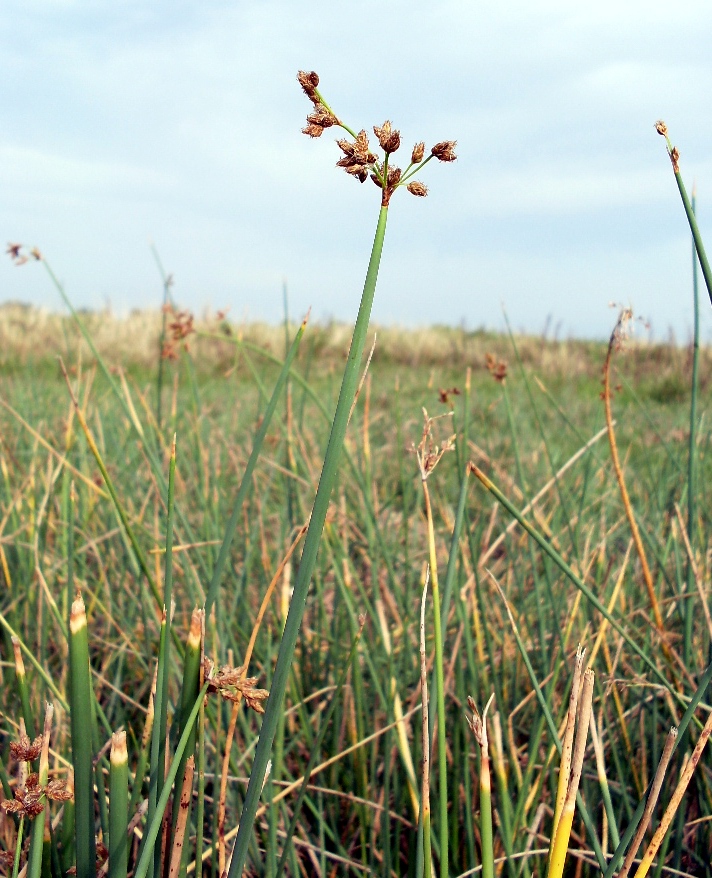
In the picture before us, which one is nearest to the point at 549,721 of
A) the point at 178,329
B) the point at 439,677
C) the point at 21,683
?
the point at 439,677

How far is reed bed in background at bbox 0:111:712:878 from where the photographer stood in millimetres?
491

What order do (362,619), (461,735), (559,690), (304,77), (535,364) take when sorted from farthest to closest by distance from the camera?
(535,364), (559,690), (461,735), (362,619), (304,77)

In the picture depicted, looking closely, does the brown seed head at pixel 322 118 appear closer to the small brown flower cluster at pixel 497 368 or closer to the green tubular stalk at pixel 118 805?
the green tubular stalk at pixel 118 805

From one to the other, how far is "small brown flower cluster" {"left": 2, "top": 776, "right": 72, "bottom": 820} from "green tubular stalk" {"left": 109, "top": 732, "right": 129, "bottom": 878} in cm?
5

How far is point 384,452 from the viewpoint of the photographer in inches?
125

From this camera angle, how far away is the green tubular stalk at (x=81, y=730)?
17.6 inches

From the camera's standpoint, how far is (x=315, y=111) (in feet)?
1.13

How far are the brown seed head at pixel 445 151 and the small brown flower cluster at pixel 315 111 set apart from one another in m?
0.05

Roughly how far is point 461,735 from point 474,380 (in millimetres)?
6148

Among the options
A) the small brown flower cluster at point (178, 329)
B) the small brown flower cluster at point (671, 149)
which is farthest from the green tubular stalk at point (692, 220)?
the small brown flower cluster at point (178, 329)

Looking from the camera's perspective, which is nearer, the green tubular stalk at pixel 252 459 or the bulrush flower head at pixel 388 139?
the bulrush flower head at pixel 388 139

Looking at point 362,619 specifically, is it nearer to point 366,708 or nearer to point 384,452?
point 366,708

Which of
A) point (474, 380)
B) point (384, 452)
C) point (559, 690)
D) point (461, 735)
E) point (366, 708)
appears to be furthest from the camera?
point (474, 380)

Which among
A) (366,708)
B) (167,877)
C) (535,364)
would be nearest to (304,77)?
(167,877)
